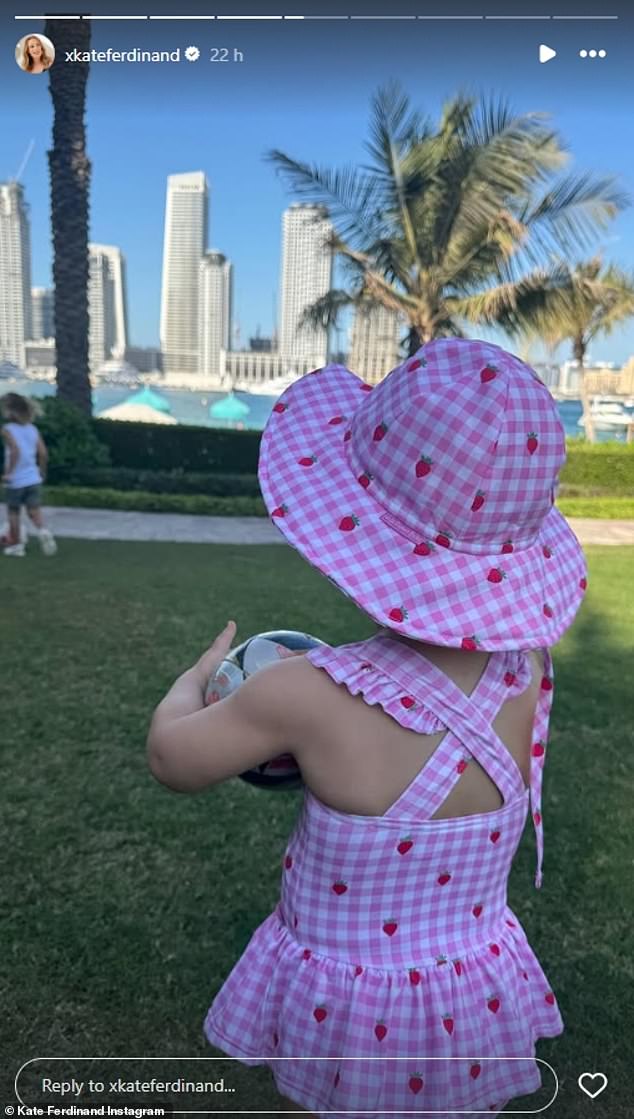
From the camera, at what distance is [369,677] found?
98cm

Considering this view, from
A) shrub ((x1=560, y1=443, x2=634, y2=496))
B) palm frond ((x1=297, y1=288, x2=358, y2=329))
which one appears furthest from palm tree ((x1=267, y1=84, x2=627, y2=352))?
shrub ((x1=560, y1=443, x2=634, y2=496))

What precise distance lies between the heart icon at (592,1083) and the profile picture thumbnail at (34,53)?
2195 millimetres

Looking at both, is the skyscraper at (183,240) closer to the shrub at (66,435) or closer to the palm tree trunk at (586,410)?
the palm tree trunk at (586,410)

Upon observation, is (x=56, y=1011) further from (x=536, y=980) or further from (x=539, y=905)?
(x=539, y=905)

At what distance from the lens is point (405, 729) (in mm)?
987

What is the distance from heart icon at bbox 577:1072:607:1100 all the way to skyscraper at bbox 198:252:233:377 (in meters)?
3.18

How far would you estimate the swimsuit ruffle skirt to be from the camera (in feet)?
3.30

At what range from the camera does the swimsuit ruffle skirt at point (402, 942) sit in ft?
3.30

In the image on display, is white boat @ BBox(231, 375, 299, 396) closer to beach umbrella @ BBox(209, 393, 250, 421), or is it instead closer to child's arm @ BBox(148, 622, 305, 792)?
child's arm @ BBox(148, 622, 305, 792)

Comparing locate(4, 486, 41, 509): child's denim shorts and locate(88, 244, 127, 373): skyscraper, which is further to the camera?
locate(88, 244, 127, 373): skyscraper

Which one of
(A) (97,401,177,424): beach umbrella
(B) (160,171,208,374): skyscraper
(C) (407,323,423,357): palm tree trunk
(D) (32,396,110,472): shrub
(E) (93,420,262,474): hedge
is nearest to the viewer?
(B) (160,171,208,374): skyscraper

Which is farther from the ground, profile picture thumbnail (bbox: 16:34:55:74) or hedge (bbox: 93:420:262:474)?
profile picture thumbnail (bbox: 16:34:55:74)

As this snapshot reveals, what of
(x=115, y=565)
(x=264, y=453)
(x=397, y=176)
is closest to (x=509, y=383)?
(x=264, y=453)

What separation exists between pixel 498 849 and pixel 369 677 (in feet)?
1.08
